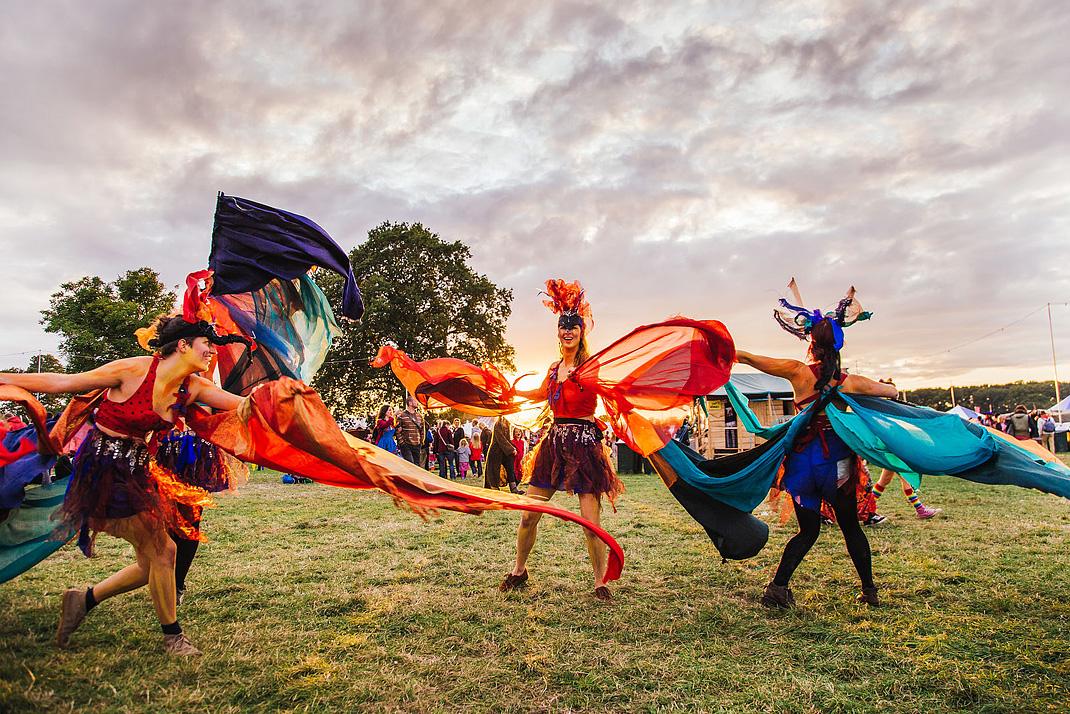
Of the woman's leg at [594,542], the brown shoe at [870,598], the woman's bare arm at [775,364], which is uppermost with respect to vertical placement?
the woman's bare arm at [775,364]

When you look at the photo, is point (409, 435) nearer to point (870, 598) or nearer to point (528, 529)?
point (528, 529)

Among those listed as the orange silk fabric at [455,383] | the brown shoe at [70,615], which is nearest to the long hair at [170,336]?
the brown shoe at [70,615]

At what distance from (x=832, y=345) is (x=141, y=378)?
174 inches

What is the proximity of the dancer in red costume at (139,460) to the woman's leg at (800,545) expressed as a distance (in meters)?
3.64

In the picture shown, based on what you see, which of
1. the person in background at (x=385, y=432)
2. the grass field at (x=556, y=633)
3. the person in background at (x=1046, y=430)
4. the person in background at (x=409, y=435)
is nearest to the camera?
the grass field at (x=556, y=633)

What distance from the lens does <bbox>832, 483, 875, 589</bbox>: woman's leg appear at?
4.40 meters

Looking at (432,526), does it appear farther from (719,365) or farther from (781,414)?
(781,414)

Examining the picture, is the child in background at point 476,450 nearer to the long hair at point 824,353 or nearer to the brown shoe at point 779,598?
the brown shoe at point 779,598

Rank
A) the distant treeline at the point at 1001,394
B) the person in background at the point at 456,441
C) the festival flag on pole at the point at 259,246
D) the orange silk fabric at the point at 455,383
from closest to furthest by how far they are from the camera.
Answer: the festival flag on pole at the point at 259,246
the orange silk fabric at the point at 455,383
the person in background at the point at 456,441
the distant treeline at the point at 1001,394

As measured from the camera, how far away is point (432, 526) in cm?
772

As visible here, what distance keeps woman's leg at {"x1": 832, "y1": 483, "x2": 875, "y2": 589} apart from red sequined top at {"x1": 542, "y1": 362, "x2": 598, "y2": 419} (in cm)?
182

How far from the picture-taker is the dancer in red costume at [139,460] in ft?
11.4

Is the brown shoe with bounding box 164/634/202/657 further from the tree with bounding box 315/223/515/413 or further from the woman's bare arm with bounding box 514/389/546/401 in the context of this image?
the tree with bounding box 315/223/515/413

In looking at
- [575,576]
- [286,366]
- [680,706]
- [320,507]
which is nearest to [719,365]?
[575,576]
